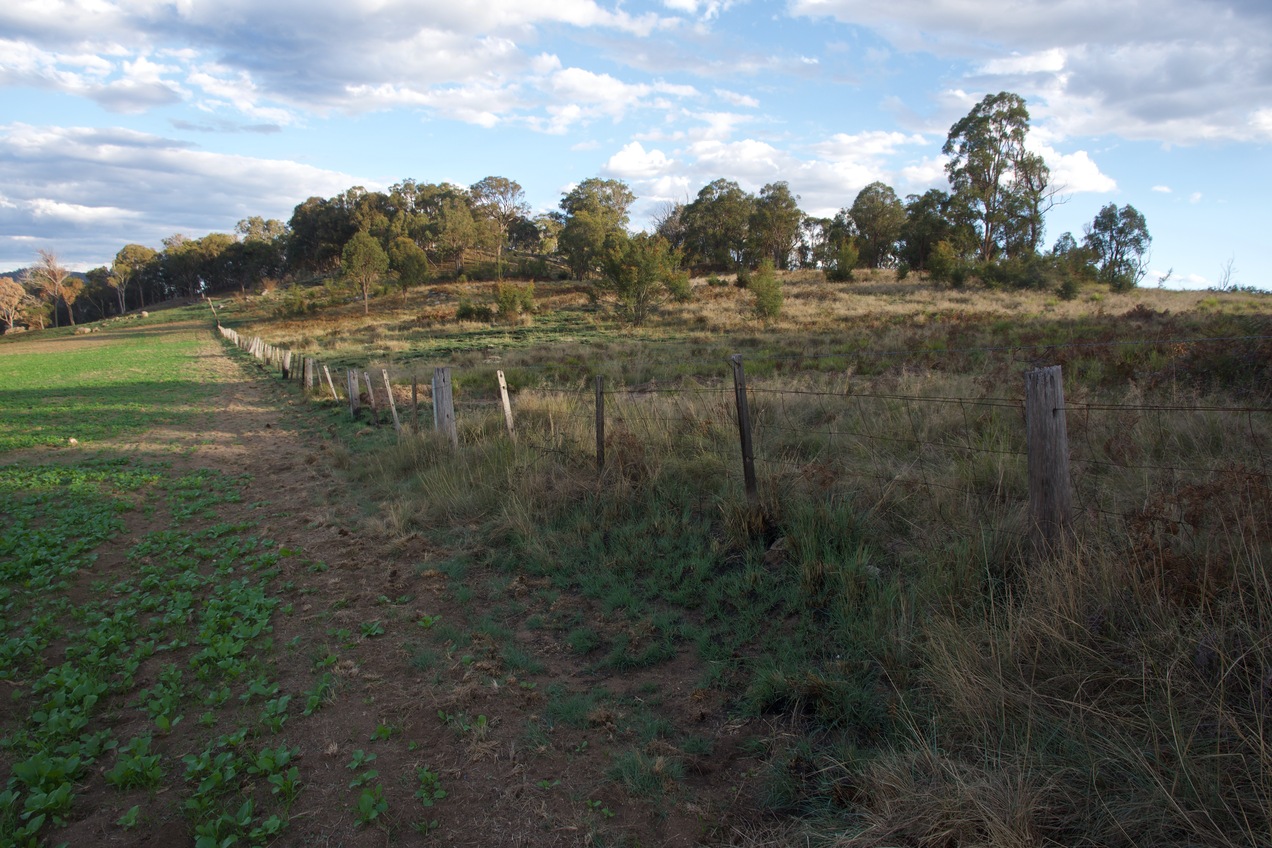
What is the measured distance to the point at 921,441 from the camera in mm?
7031

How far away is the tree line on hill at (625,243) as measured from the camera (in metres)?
47.3

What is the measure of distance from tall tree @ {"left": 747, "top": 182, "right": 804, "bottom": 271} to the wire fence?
5478 centimetres

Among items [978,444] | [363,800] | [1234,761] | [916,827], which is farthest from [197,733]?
[978,444]

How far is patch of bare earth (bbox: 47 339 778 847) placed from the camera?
322 centimetres

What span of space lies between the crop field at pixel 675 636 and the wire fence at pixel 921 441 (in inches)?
2.0

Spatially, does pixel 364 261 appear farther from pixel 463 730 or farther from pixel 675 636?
pixel 463 730

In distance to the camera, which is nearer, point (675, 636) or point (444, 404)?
point (675, 636)

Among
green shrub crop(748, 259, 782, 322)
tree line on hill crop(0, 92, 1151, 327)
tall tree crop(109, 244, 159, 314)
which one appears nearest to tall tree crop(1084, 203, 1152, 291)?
tree line on hill crop(0, 92, 1151, 327)

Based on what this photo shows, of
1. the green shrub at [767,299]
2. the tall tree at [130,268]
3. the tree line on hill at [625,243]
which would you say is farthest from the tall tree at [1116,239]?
the tall tree at [130,268]

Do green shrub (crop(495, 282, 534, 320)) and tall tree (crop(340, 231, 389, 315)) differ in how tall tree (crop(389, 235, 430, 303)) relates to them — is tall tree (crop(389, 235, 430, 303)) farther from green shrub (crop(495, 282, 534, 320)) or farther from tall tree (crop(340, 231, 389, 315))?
green shrub (crop(495, 282, 534, 320))

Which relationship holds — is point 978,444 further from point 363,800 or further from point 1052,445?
point 363,800

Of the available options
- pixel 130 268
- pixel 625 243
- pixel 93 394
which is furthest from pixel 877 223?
pixel 130 268

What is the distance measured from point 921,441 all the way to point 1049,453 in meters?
3.14

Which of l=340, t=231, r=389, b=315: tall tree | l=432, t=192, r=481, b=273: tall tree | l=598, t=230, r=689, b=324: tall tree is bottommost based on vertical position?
l=598, t=230, r=689, b=324: tall tree
